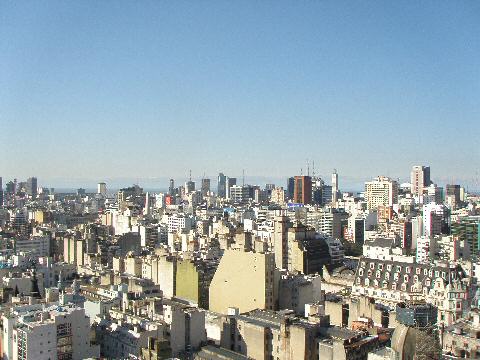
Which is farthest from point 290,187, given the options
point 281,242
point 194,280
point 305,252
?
point 194,280

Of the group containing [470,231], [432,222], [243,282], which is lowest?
[243,282]

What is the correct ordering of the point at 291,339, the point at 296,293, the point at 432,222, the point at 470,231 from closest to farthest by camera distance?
the point at 291,339
the point at 296,293
the point at 470,231
the point at 432,222

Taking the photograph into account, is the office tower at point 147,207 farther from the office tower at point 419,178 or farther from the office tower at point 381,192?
the office tower at point 419,178

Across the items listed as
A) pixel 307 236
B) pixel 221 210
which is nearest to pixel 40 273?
pixel 307 236

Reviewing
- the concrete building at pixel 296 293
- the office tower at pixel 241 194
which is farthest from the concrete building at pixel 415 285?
the office tower at pixel 241 194

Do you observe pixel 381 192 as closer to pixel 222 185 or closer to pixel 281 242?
pixel 281 242

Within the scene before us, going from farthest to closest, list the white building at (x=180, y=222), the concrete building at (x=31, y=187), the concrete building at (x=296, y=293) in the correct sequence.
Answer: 1. the concrete building at (x=31, y=187)
2. the white building at (x=180, y=222)
3. the concrete building at (x=296, y=293)
